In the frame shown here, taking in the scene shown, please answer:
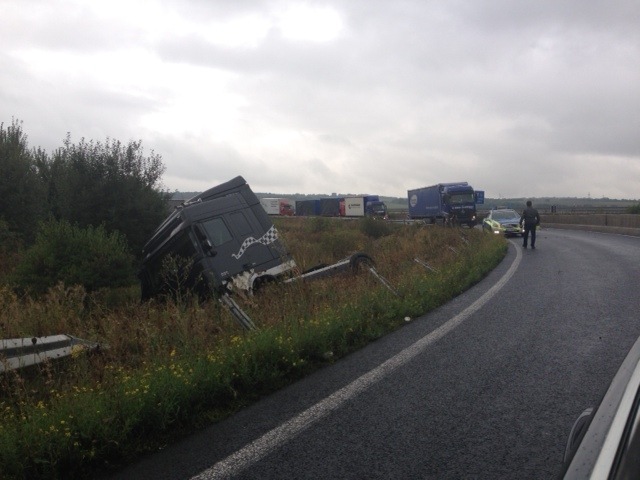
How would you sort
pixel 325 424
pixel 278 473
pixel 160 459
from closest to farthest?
pixel 278 473 < pixel 160 459 < pixel 325 424

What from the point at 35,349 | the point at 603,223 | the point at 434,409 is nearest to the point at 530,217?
the point at 603,223

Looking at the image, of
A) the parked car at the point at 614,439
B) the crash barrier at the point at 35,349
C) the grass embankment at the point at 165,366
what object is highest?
the parked car at the point at 614,439

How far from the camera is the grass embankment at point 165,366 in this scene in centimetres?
437

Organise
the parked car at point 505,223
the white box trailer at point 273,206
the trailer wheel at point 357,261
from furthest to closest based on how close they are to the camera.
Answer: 1. the white box trailer at point 273,206
2. the parked car at point 505,223
3. the trailer wheel at point 357,261

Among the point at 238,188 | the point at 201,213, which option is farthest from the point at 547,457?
the point at 238,188

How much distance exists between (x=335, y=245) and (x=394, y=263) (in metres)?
11.8

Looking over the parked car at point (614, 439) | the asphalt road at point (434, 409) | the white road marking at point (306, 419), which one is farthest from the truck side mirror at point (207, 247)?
the parked car at point (614, 439)

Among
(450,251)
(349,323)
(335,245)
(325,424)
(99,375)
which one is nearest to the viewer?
(325,424)

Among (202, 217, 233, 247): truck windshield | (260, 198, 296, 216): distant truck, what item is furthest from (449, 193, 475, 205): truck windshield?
(202, 217, 233, 247): truck windshield

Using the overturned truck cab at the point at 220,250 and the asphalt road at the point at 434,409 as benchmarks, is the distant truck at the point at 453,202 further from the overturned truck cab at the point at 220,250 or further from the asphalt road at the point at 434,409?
the asphalt road at the point at 434,409

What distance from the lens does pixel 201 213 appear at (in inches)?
481

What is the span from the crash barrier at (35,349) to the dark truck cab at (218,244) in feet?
15.7

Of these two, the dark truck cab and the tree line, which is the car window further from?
the dark truck cab

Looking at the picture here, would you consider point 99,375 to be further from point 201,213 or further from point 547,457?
point 201,213
